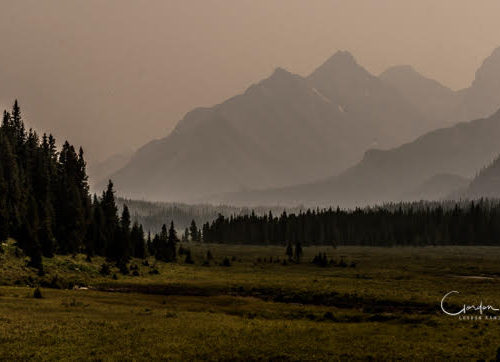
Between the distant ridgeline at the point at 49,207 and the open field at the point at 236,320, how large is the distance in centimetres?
1257

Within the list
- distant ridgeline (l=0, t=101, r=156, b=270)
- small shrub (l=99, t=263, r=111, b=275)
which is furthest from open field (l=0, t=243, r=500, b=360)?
distant ridgeline (l=0, t=101, r=156, b=270)

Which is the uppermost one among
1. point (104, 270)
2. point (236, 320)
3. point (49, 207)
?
point (49, 207)

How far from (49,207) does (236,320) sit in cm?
7595

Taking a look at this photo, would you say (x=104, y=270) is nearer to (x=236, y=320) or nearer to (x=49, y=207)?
(x=49, y=207)

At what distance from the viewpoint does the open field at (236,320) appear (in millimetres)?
35688

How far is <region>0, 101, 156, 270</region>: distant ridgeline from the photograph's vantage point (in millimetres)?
94688

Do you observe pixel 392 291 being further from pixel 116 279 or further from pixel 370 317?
pixel 116 279

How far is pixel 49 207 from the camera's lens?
111062 millimetres

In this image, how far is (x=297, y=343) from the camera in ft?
125

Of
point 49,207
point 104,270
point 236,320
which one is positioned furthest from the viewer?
point 49,207

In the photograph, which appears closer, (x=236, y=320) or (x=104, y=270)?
(x=236, y=320)

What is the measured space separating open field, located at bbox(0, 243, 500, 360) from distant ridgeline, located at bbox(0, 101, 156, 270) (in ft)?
41.2

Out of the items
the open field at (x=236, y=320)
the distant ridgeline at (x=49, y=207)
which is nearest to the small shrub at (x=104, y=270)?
the open field at (x=236, y=320)

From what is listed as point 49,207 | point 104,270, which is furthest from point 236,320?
point 49,207
